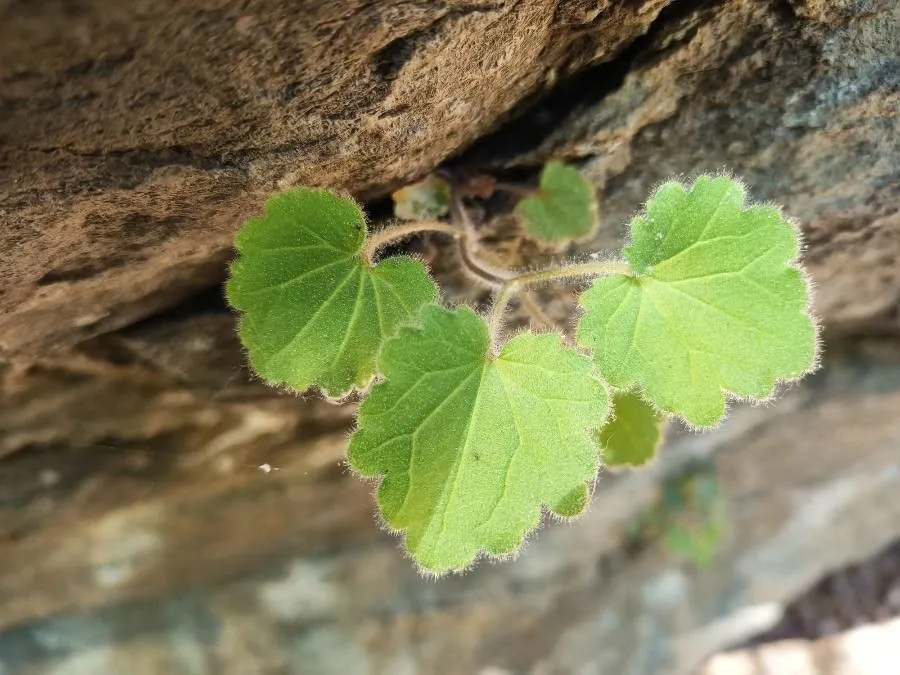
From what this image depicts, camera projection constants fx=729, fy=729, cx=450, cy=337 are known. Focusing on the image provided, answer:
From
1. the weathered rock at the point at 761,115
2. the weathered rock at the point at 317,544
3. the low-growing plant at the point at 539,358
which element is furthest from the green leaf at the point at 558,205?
the weathered rock at the point at 317,544

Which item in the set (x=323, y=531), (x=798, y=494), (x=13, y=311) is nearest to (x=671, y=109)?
(x=13, y=311)

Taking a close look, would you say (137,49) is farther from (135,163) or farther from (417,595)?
(417,595)

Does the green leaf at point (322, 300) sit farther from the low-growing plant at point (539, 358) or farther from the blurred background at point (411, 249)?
the blurred background at point (411, 249)

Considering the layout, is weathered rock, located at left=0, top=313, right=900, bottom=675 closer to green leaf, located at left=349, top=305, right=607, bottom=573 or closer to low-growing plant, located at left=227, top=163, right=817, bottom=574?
low-growing plant, located at left=227, top=163, right=817, bottom=574

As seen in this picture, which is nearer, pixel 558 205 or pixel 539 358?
pixel 539 358

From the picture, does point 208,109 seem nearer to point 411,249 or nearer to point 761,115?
point 411,249

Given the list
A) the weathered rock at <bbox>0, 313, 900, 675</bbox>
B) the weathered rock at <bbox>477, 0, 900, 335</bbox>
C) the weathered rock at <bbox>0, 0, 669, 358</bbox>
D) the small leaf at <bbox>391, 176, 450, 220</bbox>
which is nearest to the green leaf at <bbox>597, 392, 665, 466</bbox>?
the weathered rock at <bbox>477, 0, 900, 335</bbox>

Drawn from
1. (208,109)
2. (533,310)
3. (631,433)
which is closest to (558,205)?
(533,310)
